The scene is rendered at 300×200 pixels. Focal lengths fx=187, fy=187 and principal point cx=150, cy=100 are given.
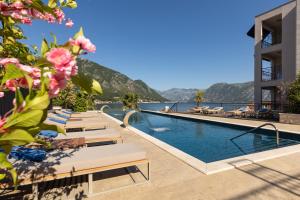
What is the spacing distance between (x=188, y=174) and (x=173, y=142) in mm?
5503

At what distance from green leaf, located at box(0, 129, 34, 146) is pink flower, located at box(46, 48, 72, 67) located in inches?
13.2

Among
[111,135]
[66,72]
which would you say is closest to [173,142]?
[111,135]

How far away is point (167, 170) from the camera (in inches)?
188

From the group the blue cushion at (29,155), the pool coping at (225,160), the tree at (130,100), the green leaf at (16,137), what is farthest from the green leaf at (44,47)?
the tree at (130,100)

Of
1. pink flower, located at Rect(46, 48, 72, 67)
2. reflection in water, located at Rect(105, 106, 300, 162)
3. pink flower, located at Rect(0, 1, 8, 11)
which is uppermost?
pink flower, located at Rect(0, 1, 8, 11)

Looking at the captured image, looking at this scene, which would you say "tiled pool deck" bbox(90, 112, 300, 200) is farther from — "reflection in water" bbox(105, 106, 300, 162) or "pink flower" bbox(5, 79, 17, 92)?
"pink flower" bbox(5, 79, 17, 92)

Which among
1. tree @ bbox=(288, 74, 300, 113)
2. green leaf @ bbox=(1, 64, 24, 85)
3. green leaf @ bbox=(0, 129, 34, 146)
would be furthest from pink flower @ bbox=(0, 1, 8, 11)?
tree @ bbox=(288, 74, 300, 113)

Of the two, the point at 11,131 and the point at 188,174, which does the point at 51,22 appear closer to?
the point at 11,131

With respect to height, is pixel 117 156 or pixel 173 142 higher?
pixel 117 156

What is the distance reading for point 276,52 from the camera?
17219mm

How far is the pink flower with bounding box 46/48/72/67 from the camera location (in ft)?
2.91

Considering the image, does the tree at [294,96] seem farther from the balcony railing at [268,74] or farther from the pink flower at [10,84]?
the pink flower at [10,84]

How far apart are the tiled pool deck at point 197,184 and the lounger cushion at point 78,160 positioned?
1.89ft

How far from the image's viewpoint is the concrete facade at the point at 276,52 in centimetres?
1479
